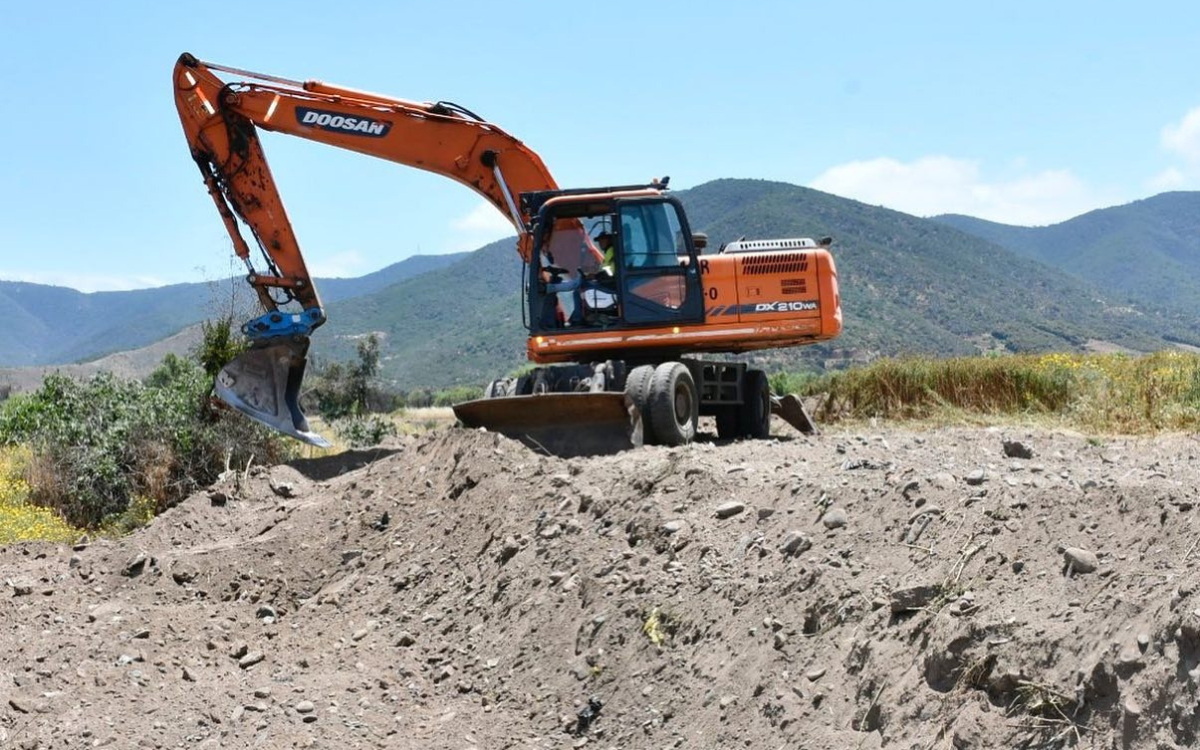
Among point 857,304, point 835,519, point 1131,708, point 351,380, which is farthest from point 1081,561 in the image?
point 857,304

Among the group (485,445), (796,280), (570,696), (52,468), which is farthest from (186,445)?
(570,696)

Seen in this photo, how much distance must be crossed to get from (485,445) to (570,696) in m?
3.44

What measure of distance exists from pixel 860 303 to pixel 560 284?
6204 cm

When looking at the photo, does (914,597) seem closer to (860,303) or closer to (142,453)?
(142,453)

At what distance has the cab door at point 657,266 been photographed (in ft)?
35.4

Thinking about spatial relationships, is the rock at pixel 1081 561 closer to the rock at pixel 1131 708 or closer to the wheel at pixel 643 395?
the rock at pixel 1131 708

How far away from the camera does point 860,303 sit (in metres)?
70.8

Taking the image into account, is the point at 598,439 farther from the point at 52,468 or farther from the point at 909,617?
the point at 52,468

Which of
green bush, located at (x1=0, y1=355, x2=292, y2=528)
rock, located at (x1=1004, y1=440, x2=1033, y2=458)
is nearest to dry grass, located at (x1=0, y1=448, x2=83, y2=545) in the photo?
green bush, located at (x1=0, y1=355, x2=292, y2=528)

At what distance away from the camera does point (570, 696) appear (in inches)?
242

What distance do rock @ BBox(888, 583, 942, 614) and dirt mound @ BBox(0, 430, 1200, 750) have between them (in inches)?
0.4

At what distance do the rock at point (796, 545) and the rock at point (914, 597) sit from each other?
0.95 meters

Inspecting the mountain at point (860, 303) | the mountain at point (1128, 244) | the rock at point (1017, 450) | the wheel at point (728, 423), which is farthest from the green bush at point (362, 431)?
the mountain at point (1128, 244)

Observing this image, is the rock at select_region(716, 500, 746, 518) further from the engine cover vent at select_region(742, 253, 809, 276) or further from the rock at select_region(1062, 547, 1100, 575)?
the engine cover vent at select_region(742, 253, 809, 276)
